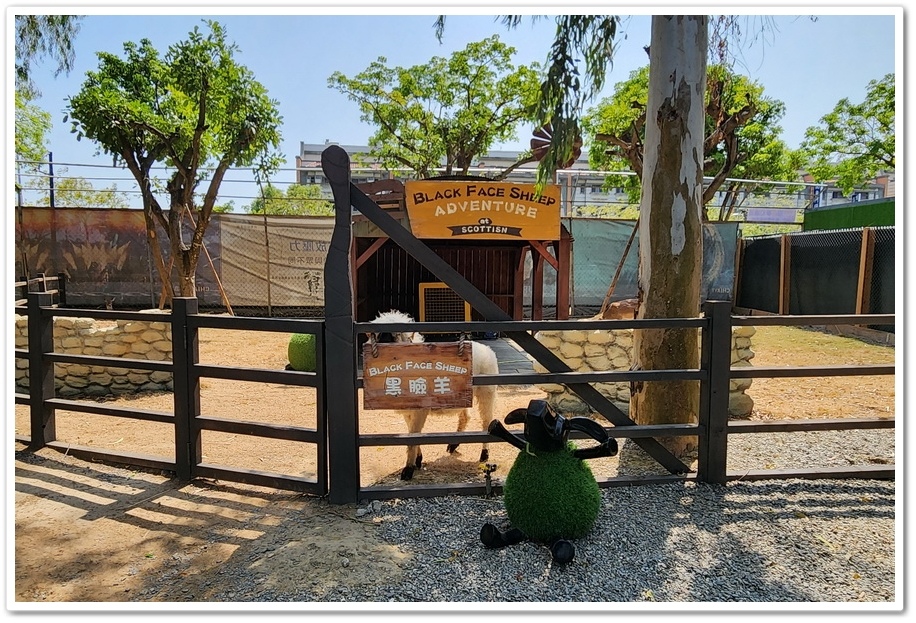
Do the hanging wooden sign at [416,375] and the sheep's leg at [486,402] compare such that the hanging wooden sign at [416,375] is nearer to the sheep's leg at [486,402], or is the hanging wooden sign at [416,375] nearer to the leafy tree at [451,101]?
the sheep's leg at [486,402]

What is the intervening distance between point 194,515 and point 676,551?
317 cm

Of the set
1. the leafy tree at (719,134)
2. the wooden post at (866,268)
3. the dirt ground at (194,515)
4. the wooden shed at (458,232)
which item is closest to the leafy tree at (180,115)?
the wooden shed at (458,232)

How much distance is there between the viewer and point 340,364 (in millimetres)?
3986

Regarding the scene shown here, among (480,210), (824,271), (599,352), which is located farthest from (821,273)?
(599,352)

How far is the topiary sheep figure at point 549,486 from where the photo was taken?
11.0 ft

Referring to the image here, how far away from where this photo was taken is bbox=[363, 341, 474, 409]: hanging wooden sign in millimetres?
4027

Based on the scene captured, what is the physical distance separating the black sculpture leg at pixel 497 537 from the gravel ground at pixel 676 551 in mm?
45

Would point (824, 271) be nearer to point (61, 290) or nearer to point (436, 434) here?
point (436, 434)

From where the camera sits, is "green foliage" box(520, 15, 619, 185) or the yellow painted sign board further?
the yellow painted sign board

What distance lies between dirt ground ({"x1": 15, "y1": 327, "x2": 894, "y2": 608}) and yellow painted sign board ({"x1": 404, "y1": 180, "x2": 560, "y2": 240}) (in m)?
3.92

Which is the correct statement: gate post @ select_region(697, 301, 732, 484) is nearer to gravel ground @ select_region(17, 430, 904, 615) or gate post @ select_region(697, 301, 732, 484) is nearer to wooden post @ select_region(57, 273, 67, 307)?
gravel ground @ select_region(17, 430, 904, 615)

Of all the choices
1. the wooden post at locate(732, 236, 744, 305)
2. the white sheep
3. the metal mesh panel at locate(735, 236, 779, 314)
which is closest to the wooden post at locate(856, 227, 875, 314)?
the metal mesh panel at locate(735, 236, 779, 314)

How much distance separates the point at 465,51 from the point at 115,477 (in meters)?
15.0
